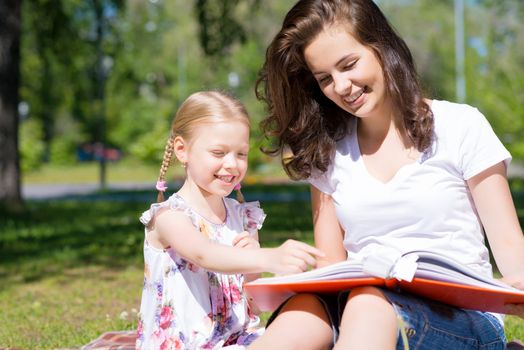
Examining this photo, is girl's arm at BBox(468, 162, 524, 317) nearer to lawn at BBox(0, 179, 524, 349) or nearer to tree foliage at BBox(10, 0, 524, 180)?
lawn at BBox(0, 179, 524, 349)

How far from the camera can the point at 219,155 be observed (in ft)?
8.60

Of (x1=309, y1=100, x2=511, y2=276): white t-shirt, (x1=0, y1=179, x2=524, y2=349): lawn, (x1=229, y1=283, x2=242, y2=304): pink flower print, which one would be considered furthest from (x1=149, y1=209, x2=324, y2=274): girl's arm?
(x1=0, y1=179, x2=524, y2=349): lawn

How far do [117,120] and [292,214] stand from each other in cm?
2699

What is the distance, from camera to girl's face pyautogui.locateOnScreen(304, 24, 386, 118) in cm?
256

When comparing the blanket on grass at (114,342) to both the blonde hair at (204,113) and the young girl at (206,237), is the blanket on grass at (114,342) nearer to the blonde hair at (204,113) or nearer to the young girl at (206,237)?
the young girl at (206,237)

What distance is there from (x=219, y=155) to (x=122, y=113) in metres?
32.7

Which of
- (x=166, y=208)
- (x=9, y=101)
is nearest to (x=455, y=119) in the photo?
(x=166, y=208)

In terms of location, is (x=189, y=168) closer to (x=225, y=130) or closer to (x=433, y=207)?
(x=225, y=130)

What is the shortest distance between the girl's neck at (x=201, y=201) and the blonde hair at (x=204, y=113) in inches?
5.0

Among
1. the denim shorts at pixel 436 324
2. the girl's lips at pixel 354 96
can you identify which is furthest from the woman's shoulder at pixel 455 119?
the denim shorts at pixel 436 324

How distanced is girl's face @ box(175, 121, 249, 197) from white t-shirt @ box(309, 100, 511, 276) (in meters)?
0.38

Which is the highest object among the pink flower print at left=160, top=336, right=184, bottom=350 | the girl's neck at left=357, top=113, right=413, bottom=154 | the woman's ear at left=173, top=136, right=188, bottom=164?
the girl's neck at left=357, top=113, right=413, bottom=154

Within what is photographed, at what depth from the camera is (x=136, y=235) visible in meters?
7.57

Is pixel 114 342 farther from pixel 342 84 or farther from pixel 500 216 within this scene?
pixel 500 216
